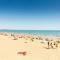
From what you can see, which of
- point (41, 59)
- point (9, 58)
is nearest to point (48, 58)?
point (41, 59)

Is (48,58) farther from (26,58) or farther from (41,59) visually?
(26,58)

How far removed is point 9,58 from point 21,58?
1.73 feet

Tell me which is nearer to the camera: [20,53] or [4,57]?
[4,57]

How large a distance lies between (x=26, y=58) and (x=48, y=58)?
998mm

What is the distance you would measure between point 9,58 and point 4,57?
0.84 ft

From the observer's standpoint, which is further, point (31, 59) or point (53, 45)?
point (53, 45)

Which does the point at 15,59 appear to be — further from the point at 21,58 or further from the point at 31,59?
the point at 31,59

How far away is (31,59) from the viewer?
6.10m

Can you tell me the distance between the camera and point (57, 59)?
620 centimetres

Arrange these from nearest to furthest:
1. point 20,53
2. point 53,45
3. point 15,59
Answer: point 15,59 → point 20,53 → point 53,45

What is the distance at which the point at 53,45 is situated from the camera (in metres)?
9.13

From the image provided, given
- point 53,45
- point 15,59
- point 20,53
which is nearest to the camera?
point 15,59

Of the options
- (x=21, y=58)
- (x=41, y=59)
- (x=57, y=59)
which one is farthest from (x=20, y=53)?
(x=57, y=59)

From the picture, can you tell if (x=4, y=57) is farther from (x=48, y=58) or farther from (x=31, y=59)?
(x=48, y=58)
